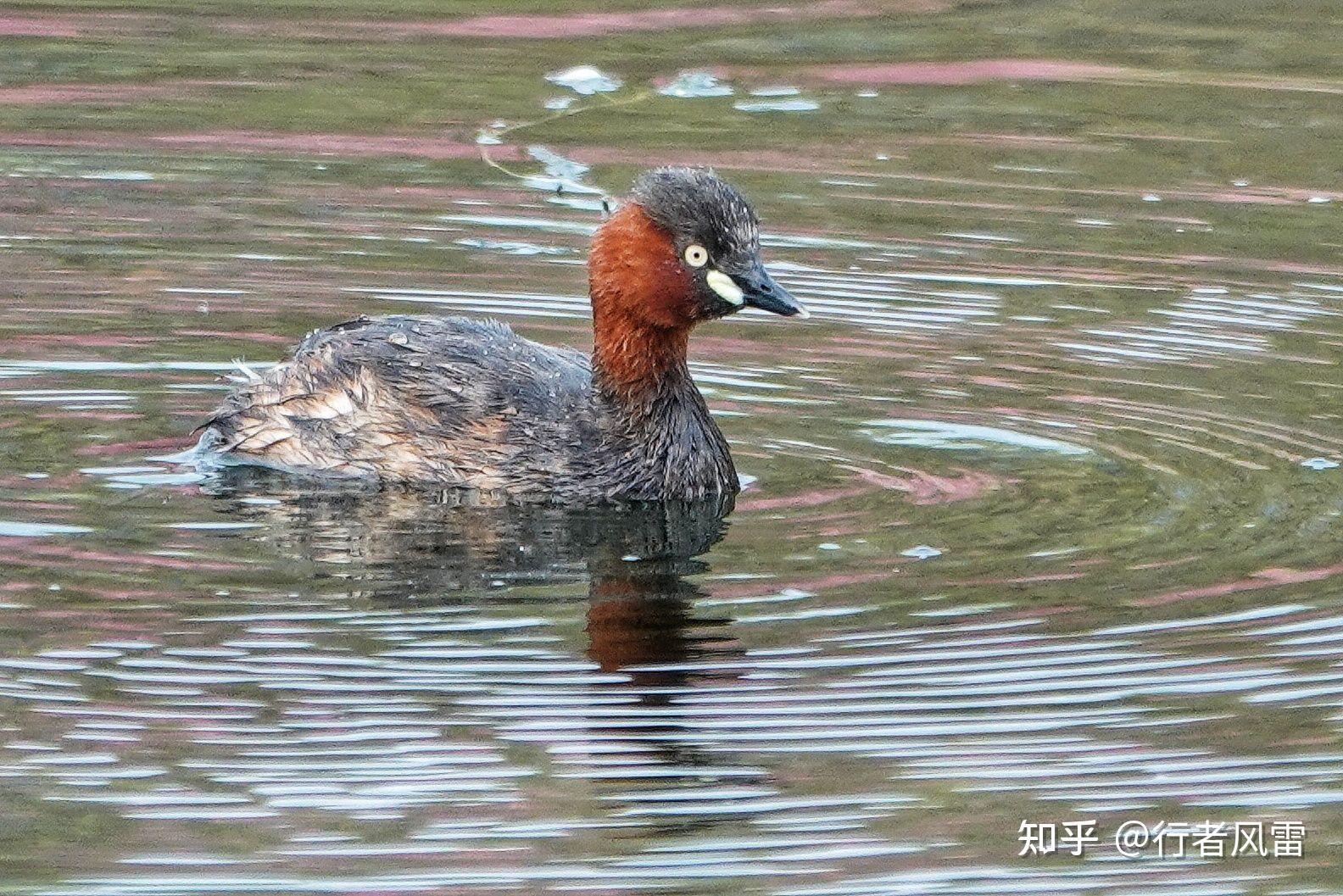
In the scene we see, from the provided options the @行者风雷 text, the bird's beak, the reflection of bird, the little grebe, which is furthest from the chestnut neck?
the @行者风雷 text

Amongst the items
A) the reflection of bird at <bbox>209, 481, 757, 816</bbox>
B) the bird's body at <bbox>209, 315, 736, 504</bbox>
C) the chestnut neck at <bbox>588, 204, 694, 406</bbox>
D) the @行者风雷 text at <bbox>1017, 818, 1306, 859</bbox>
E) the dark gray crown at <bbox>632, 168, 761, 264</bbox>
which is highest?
the dark gray crown at <bbox>632, 168, 761, 264</bbox>

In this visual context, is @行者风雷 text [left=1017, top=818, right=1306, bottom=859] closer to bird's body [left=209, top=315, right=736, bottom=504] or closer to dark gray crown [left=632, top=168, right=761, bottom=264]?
bird's body [left=209, top=315, right=736, bottom=504]

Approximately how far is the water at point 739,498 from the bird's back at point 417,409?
239mm

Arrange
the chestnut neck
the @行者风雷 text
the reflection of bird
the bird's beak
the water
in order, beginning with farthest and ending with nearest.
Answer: the chestnut neck, the bird's beak, the reflection of bird, the water, the @行者风雷 text

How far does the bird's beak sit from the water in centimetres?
59

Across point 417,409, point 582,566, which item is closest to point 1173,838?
point 582,566

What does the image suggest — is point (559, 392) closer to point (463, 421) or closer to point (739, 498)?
point (463, 421)

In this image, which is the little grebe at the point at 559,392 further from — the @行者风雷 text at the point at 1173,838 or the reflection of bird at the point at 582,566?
the @行者风雷 text at the point at 1173,838

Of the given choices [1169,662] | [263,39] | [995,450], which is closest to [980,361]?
[995,450]

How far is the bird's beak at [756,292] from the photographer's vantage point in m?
9.05

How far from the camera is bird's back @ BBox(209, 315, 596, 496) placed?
911 cm

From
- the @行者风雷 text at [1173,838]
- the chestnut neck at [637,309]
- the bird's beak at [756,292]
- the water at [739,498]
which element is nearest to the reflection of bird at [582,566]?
the water at [739,498]

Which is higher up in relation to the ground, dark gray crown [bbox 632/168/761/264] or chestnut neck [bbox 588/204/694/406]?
dark gray crown [bbox 632/168/761/264]

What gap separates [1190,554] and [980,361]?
2332 mm
